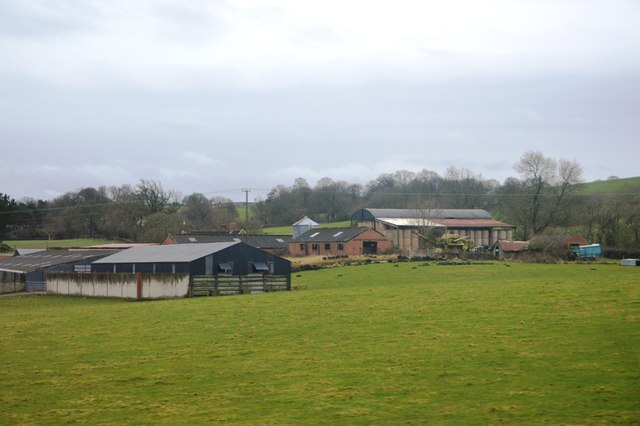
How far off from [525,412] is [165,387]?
363 inches

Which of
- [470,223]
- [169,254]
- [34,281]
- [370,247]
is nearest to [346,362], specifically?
[169,254]

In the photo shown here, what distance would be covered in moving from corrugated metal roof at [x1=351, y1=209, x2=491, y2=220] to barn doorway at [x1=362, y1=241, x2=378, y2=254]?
15927 mm

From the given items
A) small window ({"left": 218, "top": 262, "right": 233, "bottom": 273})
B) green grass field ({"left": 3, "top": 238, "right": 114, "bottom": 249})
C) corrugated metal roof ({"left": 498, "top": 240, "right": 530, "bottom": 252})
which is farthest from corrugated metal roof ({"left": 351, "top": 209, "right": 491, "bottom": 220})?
small window ({"left": 218, "top": 262, "right": 233, "bottom": 273})

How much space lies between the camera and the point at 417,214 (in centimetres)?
11394

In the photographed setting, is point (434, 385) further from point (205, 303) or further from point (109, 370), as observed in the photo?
point (205, 303)

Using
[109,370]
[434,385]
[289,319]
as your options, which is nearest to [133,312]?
[289,319]

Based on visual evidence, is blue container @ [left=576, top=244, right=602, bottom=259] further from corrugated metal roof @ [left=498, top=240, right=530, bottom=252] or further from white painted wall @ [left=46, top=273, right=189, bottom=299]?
white painted wall @ [left=46, top=273, right=189, bottom=299]

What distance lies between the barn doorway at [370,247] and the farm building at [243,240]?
34.8 ft

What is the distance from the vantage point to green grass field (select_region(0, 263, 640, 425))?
16469 millimetres

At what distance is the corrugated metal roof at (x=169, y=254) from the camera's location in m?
55.3

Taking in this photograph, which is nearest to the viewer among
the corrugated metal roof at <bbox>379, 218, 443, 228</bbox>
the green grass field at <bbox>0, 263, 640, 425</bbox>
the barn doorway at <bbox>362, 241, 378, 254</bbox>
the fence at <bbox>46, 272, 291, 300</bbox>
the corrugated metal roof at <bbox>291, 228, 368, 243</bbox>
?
the green grass field at <bbox>0, 263, 640, 425</bbox>

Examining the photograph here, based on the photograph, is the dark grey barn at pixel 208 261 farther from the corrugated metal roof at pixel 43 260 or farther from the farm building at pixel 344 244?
the farm building at pixel 344 244

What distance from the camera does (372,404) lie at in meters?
16.9

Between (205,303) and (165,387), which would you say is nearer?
(165,387)
